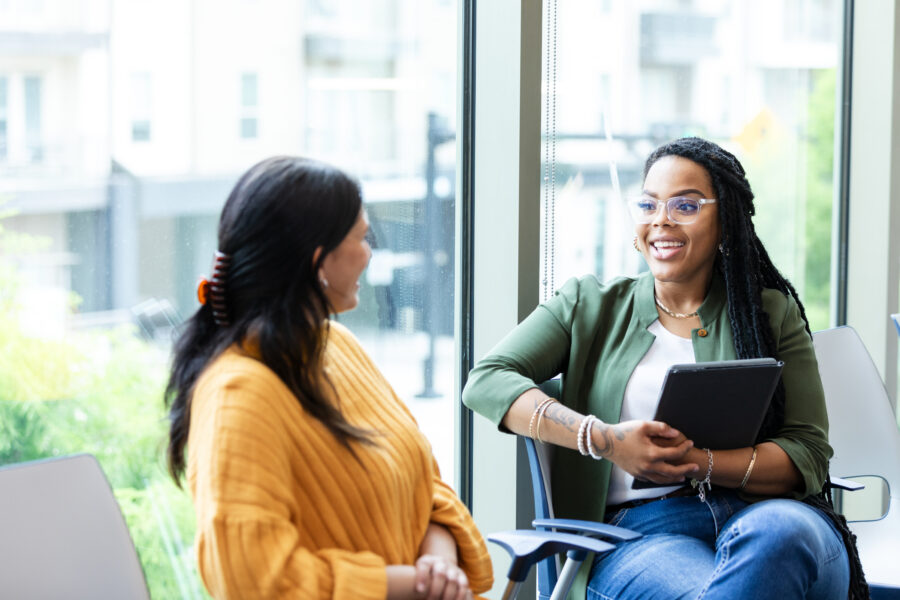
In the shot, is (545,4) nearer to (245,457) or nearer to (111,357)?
(111,357)

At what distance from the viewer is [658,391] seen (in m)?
2.13

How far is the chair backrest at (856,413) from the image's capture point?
107 inches

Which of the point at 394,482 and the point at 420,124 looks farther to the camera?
the point at 420,124

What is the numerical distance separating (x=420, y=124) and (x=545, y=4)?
1.62 feet

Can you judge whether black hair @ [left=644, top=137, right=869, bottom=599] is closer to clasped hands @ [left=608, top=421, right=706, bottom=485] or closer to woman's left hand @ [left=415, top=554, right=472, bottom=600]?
clasped hands @ [left=608, top=421, right=706, bottom=485]

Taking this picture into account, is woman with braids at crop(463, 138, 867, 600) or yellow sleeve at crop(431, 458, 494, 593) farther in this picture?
woman with braids at crop(463, 138, 867, 600)

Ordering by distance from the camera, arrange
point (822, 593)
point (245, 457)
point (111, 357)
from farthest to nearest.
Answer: point (111, 357) < point (822, 593) < point (245, 457)

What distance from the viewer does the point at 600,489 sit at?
2.11 m

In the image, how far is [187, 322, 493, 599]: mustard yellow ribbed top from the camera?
1.34 metres

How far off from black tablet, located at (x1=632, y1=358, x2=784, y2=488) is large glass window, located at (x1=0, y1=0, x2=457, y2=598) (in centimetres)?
85

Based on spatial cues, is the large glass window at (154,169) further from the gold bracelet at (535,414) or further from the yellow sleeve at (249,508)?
the gold bracelet at (535,414)

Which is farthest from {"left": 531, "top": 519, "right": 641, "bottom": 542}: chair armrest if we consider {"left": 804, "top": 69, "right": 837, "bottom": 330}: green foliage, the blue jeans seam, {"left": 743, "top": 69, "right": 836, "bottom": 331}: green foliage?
{"left": 804, "top": 69, "right": 837, "bottom": 330}: green foliage

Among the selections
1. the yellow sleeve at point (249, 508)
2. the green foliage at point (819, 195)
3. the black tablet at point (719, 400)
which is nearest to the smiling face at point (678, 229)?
the black tablet at point (719, 400)

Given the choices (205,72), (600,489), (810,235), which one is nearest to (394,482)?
(600,489)
